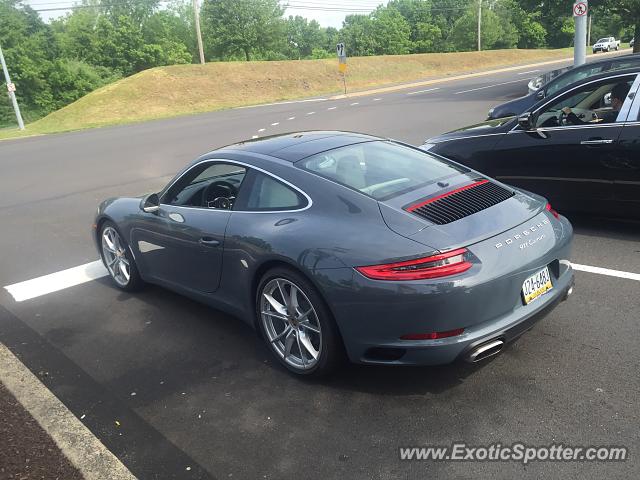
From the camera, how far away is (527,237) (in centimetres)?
340

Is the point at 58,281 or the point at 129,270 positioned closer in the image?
the point at 129,270

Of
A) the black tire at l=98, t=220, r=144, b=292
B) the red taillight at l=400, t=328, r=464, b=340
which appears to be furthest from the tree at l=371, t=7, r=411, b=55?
the red taillight at l=400, t=328, r=464, b=340

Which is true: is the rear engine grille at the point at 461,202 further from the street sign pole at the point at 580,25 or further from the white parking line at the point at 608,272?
the street sign pole at the point at 580,25

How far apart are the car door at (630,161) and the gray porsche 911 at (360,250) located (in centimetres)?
225

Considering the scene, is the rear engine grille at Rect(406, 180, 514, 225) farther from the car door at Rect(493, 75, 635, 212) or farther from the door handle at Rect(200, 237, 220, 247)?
the car door at Rect(493, 75, 635, 212)

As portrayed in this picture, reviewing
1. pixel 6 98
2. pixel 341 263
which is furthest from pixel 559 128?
pixel 6 98

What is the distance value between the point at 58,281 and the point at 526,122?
519cm

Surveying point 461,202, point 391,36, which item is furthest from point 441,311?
point 391,36

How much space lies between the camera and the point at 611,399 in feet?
10.4

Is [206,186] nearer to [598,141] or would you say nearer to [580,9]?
[598,141]

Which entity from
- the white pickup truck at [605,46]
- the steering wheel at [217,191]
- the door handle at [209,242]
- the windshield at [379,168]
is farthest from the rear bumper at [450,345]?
the white pickup truck at [605,46]

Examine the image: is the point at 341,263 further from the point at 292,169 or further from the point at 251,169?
the point at 251,169

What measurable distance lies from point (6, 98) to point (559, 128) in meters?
65.4

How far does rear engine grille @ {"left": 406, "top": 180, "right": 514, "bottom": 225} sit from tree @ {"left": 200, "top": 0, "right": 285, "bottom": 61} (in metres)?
64.5
